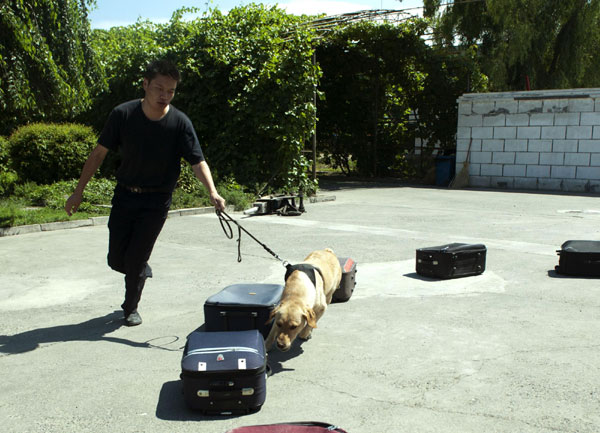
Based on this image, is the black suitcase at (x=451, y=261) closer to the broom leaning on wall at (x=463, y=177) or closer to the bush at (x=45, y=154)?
the bush at (x=45, y=154)

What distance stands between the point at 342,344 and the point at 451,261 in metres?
2.59

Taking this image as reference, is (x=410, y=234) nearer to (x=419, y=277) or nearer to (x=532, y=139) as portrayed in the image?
(x=419, y=277)

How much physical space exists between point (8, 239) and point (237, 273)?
4.80 m

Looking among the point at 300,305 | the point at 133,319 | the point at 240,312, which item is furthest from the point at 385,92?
the point at 300,305

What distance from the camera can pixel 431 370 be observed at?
4.03 meters

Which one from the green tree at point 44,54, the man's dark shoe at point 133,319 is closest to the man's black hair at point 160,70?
the man's dark shoe at point 133,319

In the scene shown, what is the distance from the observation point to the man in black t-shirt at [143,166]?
4699mm

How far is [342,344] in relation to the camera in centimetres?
459

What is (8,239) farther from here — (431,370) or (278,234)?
(431,370)

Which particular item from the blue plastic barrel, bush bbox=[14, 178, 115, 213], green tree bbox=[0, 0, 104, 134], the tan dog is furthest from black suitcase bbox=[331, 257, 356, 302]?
the blue plastic barrel

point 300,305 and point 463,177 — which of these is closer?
point 300,305

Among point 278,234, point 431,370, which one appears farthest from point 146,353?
point 278,234

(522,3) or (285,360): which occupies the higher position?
(522,3)

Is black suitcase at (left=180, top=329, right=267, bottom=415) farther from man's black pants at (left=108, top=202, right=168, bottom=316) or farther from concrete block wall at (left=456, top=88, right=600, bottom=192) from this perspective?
concrete block wall at (left=456, top=88, right=600, bottom=192)
